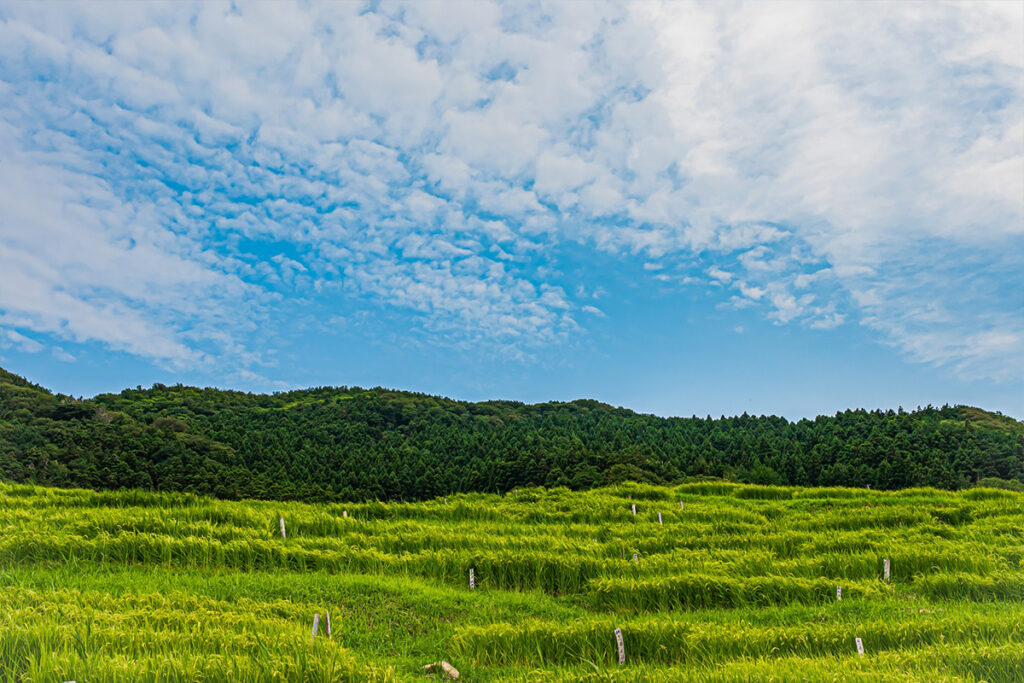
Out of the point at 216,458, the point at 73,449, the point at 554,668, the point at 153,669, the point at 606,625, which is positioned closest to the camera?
the point at 153,669

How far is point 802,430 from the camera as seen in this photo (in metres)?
46.0

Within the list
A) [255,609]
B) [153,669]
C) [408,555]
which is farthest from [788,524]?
[153,669]

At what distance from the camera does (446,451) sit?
4256 cm

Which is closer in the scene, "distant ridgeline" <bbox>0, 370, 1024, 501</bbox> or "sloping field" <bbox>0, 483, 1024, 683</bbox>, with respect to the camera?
"sloping field" <bbox>0, 483, 1024, 683</bbox>

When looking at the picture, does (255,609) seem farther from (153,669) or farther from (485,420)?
(485,420)

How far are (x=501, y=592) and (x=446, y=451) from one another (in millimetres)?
32305

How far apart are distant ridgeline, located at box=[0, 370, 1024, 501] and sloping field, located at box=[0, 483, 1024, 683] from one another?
13920 millimetres

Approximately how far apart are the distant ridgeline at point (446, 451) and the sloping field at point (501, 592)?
13920 millimetres

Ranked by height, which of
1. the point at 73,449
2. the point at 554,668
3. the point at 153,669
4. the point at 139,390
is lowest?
the point at 554,668

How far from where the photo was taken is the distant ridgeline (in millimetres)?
30078

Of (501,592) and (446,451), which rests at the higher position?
(446,451)

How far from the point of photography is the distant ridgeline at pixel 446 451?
98.7 ft

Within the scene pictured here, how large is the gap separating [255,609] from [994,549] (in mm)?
14738

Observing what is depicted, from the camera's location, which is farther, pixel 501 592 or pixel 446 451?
pixel 446 451
